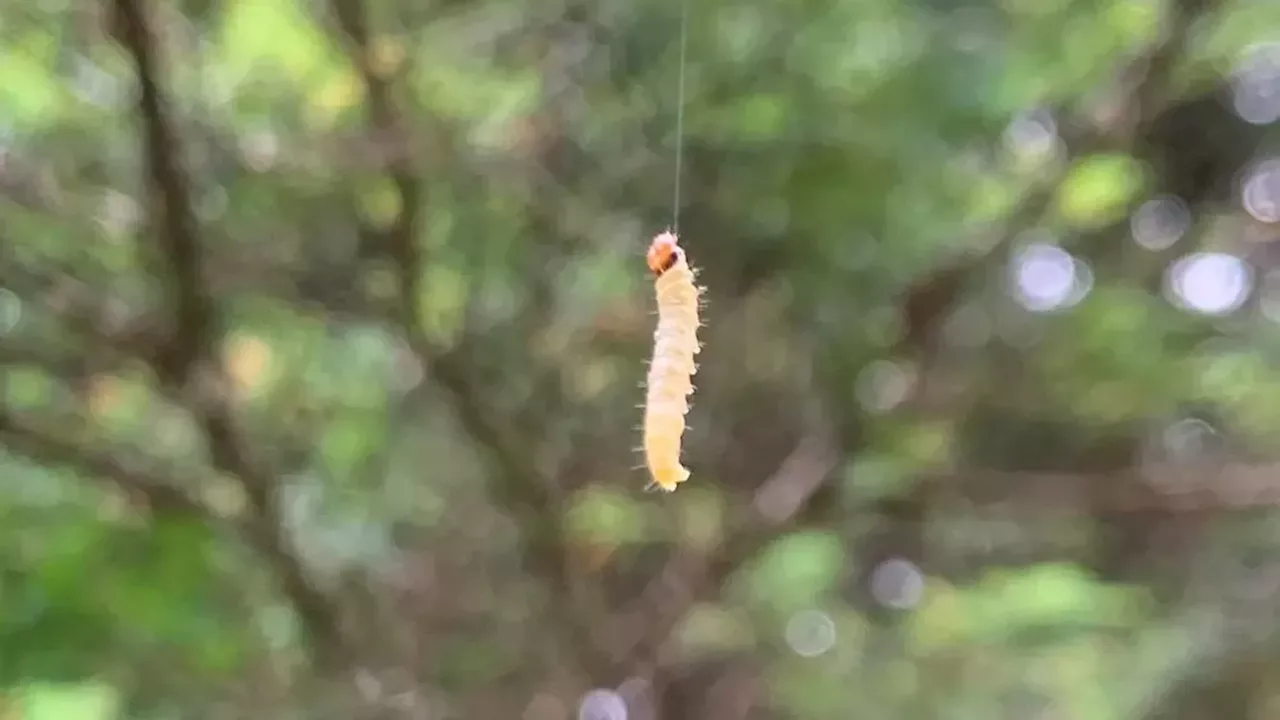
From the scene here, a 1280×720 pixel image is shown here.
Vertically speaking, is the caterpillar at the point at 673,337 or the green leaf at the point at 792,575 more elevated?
the green leaf at the point at 792,575

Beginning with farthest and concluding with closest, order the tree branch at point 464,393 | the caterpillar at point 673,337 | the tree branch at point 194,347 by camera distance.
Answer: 1. the tree branch at point 464,393
2. the tree branch at point 194,347
3. the caterpillar at point 673,337

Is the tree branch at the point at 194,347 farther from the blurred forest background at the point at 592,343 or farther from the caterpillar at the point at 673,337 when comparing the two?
the caterpillar at the point at 673,337

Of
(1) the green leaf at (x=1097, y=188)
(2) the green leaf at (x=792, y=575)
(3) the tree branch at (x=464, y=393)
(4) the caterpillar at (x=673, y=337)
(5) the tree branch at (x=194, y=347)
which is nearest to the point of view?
(4) the caterpillar at (x=673, y=337)

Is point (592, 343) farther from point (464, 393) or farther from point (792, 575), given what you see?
point (792, 575)

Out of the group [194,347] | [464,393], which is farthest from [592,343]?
[194,347]

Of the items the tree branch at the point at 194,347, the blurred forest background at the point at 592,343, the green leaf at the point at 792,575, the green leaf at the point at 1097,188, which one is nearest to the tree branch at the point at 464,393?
the blurred forest background at the point at 592,343

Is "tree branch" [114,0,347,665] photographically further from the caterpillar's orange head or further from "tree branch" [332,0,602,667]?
the caterpillar's orange head

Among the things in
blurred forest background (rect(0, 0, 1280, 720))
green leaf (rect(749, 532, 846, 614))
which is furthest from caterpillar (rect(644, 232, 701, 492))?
green leaf (rect(749, 532, 846, 614))
